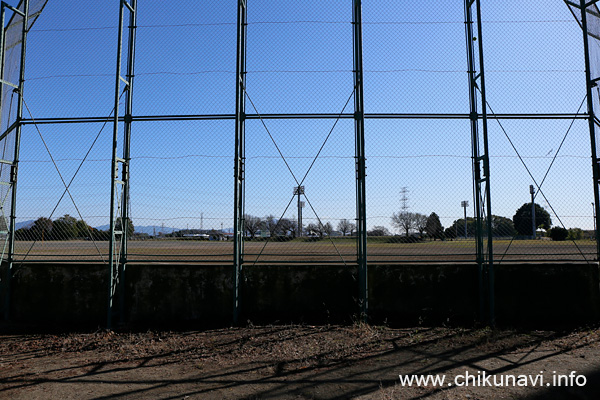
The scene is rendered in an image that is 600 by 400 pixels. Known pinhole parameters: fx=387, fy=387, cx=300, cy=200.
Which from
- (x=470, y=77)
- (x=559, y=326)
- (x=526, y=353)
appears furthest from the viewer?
(x=470, y=77)

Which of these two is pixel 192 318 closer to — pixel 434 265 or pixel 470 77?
pixel 434 265

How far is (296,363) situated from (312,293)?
6.95 ft

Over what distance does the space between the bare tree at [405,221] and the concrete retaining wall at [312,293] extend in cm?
88

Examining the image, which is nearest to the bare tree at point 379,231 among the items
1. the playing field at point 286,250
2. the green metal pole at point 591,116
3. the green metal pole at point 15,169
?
the playing field at point 286,250

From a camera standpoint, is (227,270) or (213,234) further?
(213,234)

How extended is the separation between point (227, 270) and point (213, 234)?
1.04 m

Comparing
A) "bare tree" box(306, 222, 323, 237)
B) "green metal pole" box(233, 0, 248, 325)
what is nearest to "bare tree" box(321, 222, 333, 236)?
"bare tree" box(306, 222, 323, 237)

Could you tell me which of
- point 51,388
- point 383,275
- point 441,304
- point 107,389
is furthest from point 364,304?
point 51,388

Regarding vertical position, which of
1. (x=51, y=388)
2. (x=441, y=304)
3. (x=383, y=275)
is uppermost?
(x=383, y=275)

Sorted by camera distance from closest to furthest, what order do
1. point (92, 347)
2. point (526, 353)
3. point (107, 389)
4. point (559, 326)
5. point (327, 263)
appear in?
point (107, 389), point (526, 353), point (92, 347), point (559, 326), point (327, 263)

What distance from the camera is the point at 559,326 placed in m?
6.91

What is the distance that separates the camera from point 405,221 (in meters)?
7.84

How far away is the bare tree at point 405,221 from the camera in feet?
25.5

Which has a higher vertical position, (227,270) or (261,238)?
(261,238)
